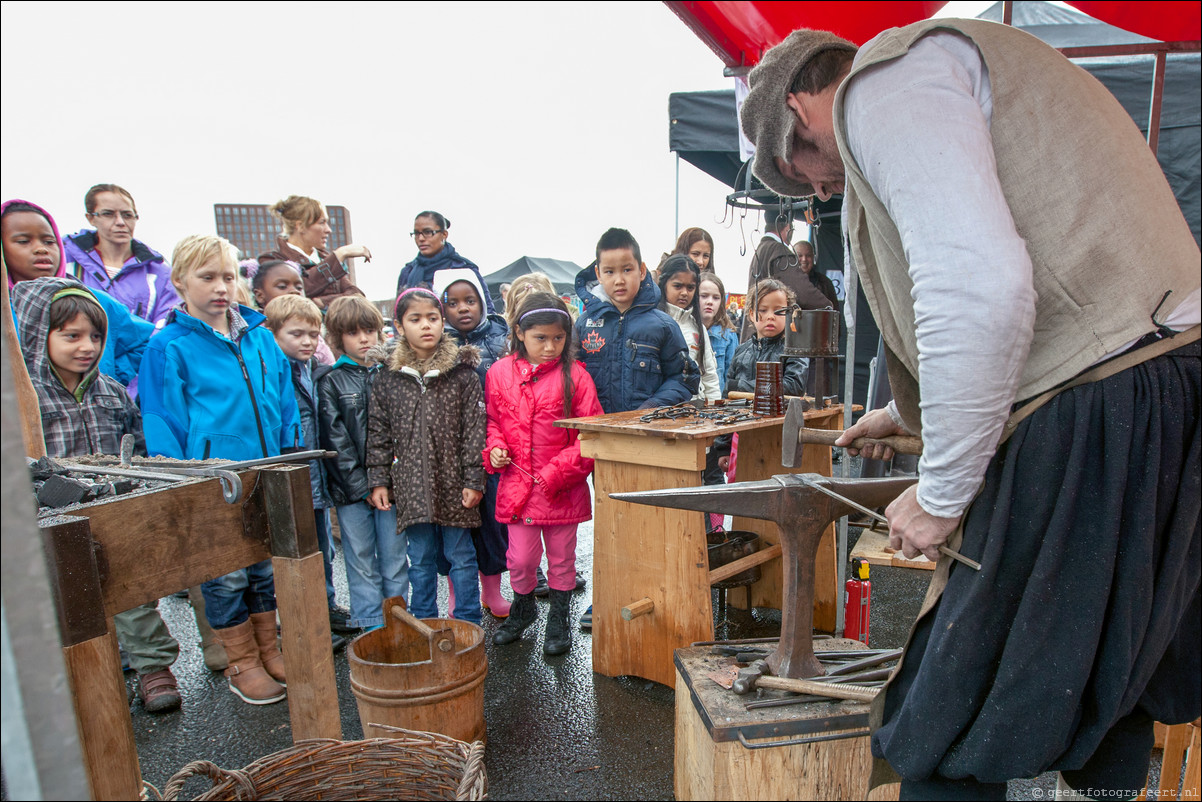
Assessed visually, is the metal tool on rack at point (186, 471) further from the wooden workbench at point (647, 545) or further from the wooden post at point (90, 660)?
the wooden workbench at point (647, 545)

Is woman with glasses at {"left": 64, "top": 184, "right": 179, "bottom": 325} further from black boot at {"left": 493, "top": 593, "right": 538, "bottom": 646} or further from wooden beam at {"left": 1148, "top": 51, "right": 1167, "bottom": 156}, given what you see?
wooden beam at {"left": 1148, "top": 51, "right": 1167, "bottom": 156}

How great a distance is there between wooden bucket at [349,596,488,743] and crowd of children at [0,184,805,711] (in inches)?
28.1

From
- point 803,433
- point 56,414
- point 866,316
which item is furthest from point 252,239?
point 803,433

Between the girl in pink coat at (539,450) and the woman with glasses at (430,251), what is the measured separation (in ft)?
3.74

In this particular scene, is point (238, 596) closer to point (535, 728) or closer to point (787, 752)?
point (535, 728)

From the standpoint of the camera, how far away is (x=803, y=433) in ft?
5.94

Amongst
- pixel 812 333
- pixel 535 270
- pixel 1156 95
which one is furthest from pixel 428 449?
pixel 535 270

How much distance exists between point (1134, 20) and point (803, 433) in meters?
3.29

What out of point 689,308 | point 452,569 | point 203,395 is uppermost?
point 689,308

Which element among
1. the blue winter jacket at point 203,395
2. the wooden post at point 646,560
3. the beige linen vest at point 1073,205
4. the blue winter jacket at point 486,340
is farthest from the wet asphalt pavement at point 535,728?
the beige linen vest at point 1073,205

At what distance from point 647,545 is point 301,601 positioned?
1292 millimetres

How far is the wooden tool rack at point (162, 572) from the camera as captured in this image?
3.76ft

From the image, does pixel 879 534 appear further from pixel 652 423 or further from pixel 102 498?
pixel 102 498

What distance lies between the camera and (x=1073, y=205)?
1027mm
